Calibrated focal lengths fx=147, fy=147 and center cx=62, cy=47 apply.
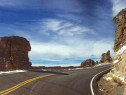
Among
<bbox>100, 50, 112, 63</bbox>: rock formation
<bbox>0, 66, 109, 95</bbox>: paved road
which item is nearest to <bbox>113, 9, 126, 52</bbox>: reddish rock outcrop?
<bbox>0, 66, 109, 95</bbox>: paved road

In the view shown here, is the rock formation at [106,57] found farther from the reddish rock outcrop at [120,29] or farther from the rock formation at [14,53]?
the reddish rock outcrop at [120,29]

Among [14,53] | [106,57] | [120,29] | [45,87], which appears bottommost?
[45,87]

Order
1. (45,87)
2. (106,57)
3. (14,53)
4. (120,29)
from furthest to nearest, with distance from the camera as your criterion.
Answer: (106,57), (14,53), (120,29), (45,87)

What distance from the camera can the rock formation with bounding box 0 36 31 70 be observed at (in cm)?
4734

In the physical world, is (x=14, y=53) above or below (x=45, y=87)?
above

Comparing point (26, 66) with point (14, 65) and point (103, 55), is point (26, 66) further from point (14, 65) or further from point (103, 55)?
point (103, 55)

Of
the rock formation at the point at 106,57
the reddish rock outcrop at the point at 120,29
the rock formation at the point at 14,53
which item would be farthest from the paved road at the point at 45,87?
the rock formation at the point at 106,57

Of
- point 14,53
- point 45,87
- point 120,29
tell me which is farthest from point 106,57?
point 45,87

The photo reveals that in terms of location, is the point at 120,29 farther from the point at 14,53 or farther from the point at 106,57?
the point at 106,57

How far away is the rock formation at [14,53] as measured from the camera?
4734cm

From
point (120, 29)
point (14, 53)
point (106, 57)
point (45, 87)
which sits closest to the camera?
point (45, 87)

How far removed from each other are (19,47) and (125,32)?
135 feet

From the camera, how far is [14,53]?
1961 inches

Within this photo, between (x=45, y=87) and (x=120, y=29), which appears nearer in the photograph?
(x=45, y=87)
